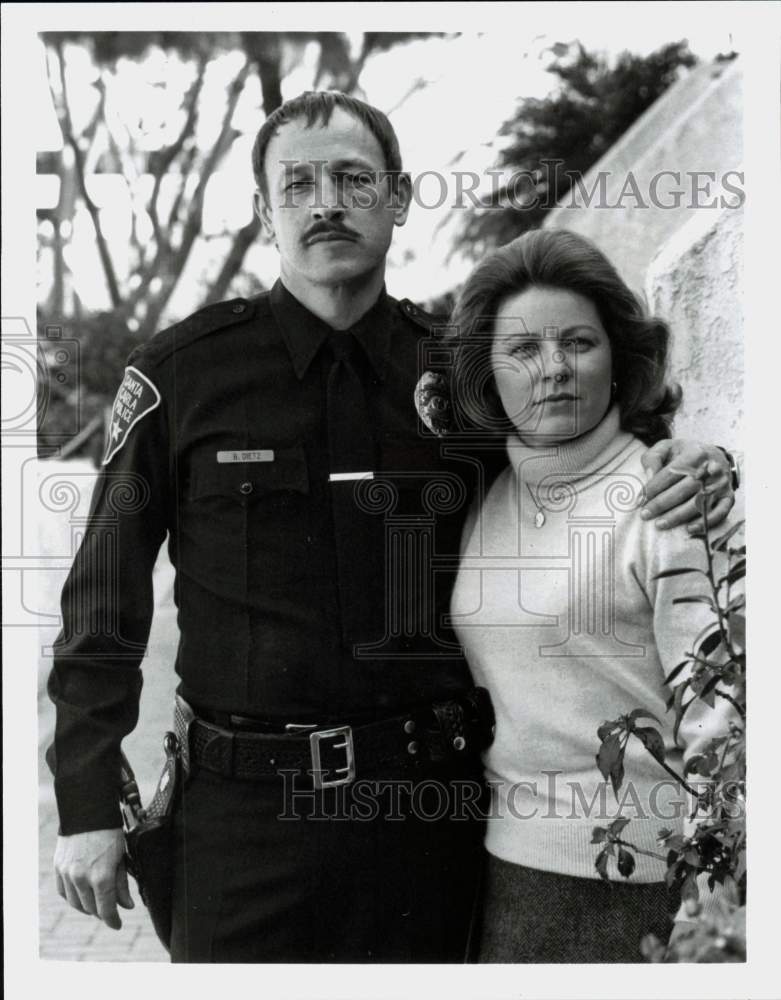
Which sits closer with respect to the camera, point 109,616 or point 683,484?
point 683,484

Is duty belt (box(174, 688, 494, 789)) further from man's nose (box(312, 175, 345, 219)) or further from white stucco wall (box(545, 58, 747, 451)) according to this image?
man's nose (box(312, 175, 345, 219))

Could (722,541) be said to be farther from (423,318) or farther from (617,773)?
(423,318)

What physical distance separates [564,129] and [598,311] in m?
0.47

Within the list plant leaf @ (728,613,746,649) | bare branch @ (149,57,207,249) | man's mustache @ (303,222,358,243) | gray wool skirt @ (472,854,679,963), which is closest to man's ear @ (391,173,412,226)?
man's mustache @ (303,222,358,243)

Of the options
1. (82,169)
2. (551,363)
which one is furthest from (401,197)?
(82,169)

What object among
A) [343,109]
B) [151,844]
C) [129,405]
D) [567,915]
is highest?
[343,109]

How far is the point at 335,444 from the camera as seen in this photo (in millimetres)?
3279

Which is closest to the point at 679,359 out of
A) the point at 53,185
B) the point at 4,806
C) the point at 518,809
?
the point at 518,809

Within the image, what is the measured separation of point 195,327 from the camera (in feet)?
11.0

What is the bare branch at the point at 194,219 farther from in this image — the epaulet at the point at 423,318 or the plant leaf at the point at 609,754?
the plant leaf at the point at 609,754

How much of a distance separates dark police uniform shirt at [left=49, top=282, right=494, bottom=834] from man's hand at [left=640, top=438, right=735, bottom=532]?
1.42 feet

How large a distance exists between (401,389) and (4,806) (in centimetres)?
147

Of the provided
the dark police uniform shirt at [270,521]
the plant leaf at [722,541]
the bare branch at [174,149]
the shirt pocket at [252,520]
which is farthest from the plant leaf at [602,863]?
the bare branch at [174,149]

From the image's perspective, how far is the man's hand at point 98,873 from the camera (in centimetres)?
335
